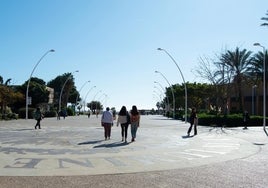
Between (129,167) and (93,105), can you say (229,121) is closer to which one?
(129,167)

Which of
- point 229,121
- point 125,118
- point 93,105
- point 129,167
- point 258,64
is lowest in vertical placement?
point 129,167

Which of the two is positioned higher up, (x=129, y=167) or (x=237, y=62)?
(x=237, y=62)

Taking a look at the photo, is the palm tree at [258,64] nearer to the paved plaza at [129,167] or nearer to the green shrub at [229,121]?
the green shrub at [229,121]

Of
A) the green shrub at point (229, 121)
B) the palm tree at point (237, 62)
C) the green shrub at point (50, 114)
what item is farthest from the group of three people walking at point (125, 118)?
the green shrub at point (50, 114)

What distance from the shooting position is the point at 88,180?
10.1 metres

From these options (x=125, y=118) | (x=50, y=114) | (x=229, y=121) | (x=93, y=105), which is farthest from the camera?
(x=93, y=105)

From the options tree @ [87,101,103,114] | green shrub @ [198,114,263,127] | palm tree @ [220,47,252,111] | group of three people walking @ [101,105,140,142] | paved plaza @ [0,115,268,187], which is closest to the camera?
paved plaza @ [0,115,268,187]

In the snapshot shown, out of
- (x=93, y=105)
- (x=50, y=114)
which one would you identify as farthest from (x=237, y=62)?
(x=93, y=105)

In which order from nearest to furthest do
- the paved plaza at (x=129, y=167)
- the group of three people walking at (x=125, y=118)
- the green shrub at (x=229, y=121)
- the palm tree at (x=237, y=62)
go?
the paved plaza at (x=129, y=167) → the group of three people walking at (x=125, y=118) → the green shrub at (x=229, y=121) → the palm tree at (x=237, y=62)

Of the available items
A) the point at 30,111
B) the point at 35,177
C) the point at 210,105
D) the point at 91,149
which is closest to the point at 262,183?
the point at 35,177

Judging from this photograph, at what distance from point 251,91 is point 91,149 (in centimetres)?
6746

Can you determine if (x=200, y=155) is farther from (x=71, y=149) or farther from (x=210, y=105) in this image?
(x=210, y=105)

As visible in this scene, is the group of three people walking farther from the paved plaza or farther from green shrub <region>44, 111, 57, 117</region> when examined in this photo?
green shrub <region>44, 111, 57, 117</region>

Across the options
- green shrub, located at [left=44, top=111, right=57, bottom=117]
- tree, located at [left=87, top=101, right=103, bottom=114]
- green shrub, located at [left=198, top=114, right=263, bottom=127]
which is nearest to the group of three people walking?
green shrub, located at [left=198, top=114, right=263, bottom=127]
